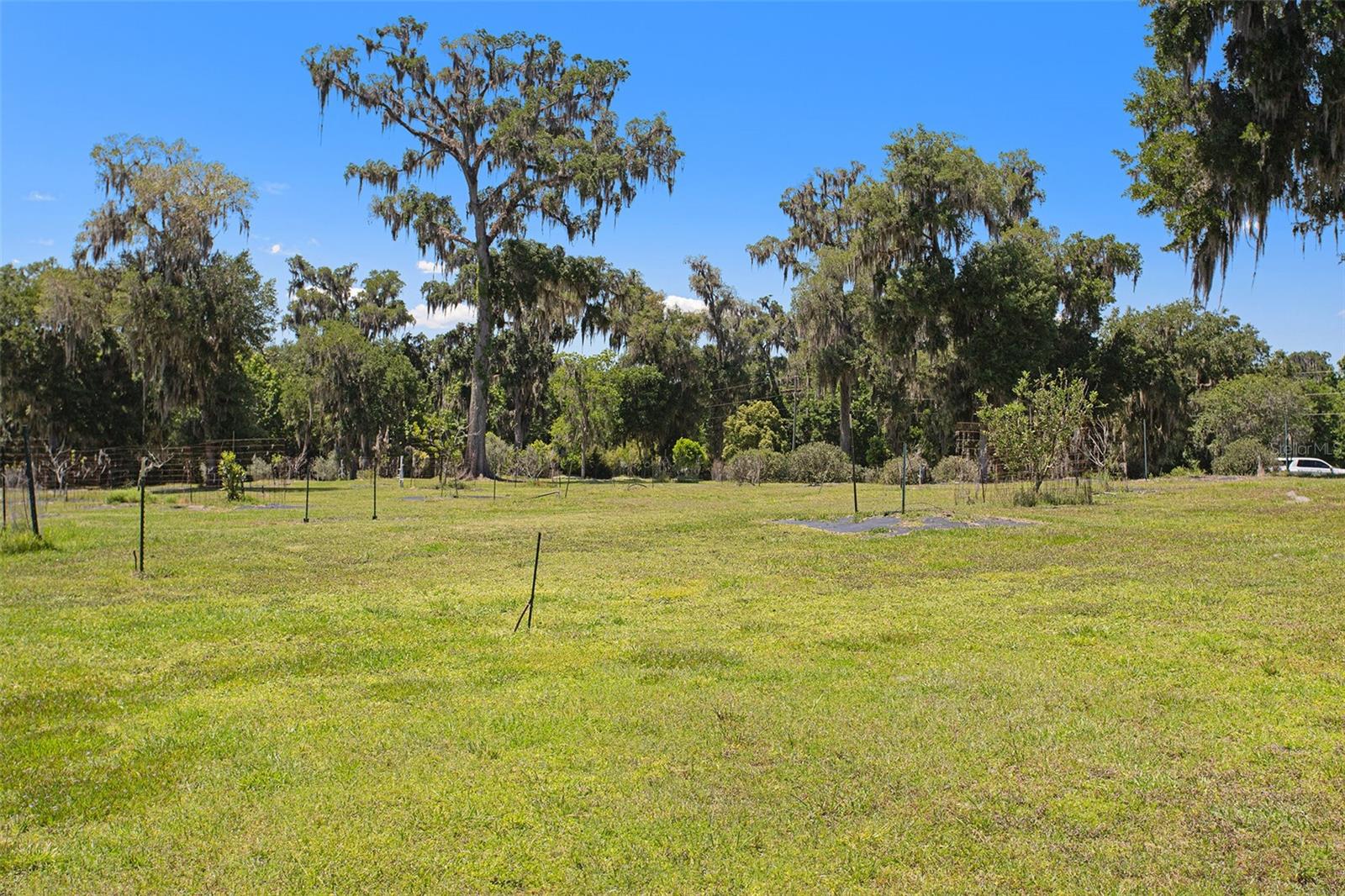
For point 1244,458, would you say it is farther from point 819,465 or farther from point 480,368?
point 480,368

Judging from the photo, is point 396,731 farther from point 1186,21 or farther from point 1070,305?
point 1070,305

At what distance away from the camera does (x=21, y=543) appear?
1320cm

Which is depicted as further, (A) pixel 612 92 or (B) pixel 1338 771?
(A) pixel 612 92

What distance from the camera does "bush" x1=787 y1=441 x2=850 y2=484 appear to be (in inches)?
1389

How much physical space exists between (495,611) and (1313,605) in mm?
7567

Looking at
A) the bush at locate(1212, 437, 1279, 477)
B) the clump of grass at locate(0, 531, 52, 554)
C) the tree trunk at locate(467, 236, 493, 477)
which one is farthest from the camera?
the tree trunk at locate(467, 236, 493, 477)

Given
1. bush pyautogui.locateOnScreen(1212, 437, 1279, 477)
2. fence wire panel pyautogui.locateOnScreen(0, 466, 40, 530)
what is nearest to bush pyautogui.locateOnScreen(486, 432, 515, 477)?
fence wire panel pyautogui.locateOnScreen(0, 466, 40, 530)

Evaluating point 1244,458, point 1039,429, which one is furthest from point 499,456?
point 1244,458

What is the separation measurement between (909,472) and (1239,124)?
815 inches

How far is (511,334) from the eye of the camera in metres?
49.1

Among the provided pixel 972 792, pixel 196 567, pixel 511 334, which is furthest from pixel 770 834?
pixel 511 334

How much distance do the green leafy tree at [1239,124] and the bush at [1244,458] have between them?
2122 cm

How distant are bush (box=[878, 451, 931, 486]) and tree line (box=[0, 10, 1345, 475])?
82.5 inches

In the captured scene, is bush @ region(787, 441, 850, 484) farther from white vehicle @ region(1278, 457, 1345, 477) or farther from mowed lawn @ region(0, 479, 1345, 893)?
mowed lawn @ region(0, 479, 1345, 893)
